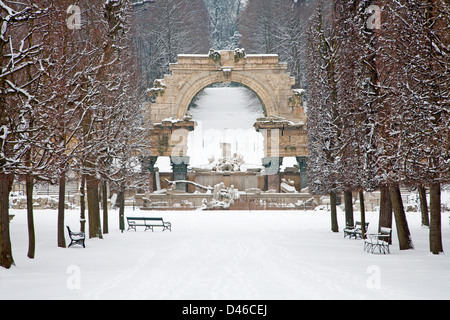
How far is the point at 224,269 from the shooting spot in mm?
11742

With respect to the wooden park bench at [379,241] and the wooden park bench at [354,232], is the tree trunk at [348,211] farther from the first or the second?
the wooden park bench at [379,241]

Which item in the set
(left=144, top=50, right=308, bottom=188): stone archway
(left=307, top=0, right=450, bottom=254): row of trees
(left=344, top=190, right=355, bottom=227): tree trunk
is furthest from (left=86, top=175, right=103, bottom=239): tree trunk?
(left=144, top=50, right=308, bottom=188): stone archway

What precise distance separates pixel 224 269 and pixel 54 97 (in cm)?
585

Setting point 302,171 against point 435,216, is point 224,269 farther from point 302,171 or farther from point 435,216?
point 302,171

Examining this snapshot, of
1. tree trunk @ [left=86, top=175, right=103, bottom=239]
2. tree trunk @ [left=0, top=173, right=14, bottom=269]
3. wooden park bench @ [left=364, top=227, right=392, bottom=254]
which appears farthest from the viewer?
tree trunk @ [left=86, top=175, right=103, bottom=239]

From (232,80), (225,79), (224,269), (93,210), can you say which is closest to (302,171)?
(232,80)

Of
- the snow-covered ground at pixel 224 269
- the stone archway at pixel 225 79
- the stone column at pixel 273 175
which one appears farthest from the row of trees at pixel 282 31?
the snow-covered ground at pixel 224 269

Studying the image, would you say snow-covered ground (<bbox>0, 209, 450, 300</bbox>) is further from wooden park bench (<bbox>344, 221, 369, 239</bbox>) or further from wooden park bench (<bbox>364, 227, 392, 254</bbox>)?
wooden park bench (<bbox>344, 221, 369, 239</bbox>)

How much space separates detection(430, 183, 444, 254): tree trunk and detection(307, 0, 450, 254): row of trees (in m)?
0.03

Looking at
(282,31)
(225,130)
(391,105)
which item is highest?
(282,31)

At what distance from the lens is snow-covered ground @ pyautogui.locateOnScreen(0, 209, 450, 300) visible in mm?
8859

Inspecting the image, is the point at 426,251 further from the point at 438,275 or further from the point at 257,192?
the point at 257,192

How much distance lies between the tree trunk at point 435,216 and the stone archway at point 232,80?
95.6 ft

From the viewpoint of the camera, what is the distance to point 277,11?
7012 centimetres
